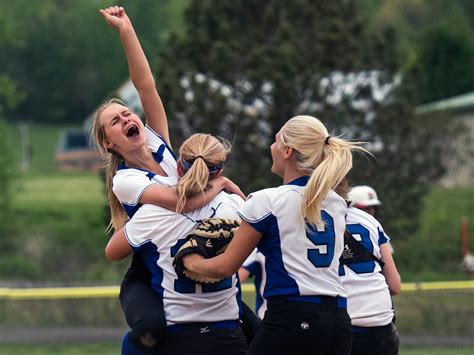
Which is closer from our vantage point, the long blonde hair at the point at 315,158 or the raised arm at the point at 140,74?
the long blonde hair at the point at 315,158

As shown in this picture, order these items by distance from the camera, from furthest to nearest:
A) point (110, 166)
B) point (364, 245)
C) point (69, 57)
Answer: point (69, 57) < point (364, 245) < point (110, 166)

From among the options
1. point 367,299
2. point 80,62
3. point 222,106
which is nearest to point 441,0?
point 80,62

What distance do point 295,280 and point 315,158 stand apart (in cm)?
49

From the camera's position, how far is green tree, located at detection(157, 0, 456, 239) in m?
17.5

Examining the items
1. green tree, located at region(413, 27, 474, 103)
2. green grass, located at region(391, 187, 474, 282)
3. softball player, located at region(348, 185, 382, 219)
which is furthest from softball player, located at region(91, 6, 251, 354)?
green tree, located at region(413, 27, 474, 103)

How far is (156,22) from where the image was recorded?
335ft

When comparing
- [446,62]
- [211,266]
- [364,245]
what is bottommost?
[446,62]

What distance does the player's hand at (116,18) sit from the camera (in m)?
5.03

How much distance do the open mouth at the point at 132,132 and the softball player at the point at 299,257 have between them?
696mm

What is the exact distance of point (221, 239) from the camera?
4254 millimetres

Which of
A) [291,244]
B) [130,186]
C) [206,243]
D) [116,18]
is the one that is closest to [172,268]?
[206,243]

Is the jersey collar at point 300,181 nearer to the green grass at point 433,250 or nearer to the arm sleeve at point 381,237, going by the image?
the arm sleeve at point 381,237

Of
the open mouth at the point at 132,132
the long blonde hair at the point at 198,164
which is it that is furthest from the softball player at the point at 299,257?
the open mouth at the point at 132,132

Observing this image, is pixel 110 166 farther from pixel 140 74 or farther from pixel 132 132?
pixel 140 74
